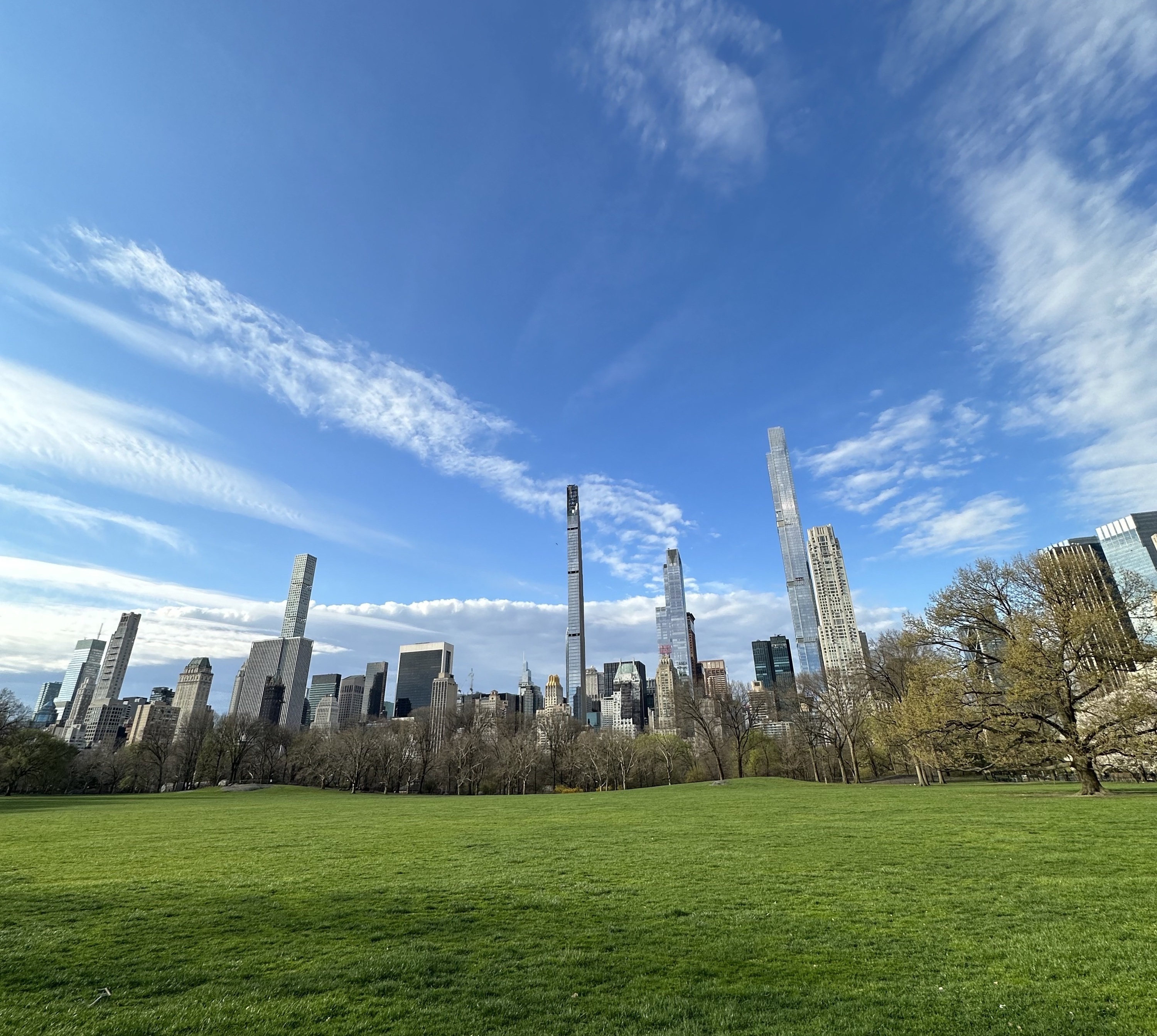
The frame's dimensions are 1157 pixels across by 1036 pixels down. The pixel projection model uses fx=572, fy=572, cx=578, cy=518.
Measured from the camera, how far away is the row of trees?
30688 millimetres

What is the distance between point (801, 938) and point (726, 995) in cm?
273

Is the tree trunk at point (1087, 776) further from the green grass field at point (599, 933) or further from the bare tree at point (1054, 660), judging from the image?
the green grass field at point (599, 933)

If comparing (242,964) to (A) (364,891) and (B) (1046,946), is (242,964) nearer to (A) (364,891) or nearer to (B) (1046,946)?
(A) (364,891)

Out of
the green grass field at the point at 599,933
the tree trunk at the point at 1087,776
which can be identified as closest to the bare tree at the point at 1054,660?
the tree trunk at the point at 1087,776

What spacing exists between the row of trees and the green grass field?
1212cm

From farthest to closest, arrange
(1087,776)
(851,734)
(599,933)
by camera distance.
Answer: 1. (851,734)
2. (1087,776)
3. (599,933)

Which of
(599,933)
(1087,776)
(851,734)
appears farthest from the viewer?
(851,734)

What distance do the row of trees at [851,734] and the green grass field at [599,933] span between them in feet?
39.8

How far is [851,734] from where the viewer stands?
2527 inches

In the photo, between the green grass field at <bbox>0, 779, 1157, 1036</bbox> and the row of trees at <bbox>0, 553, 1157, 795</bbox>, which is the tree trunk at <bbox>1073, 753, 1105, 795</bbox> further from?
the green grass field at <bbox>0, 779, 1157, 1036</bbox>

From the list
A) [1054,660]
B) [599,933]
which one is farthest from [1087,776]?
[599,933]

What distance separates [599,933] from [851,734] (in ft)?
213

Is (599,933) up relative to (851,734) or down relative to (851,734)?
down

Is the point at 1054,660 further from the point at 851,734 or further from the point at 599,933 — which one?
the point at 851,734
